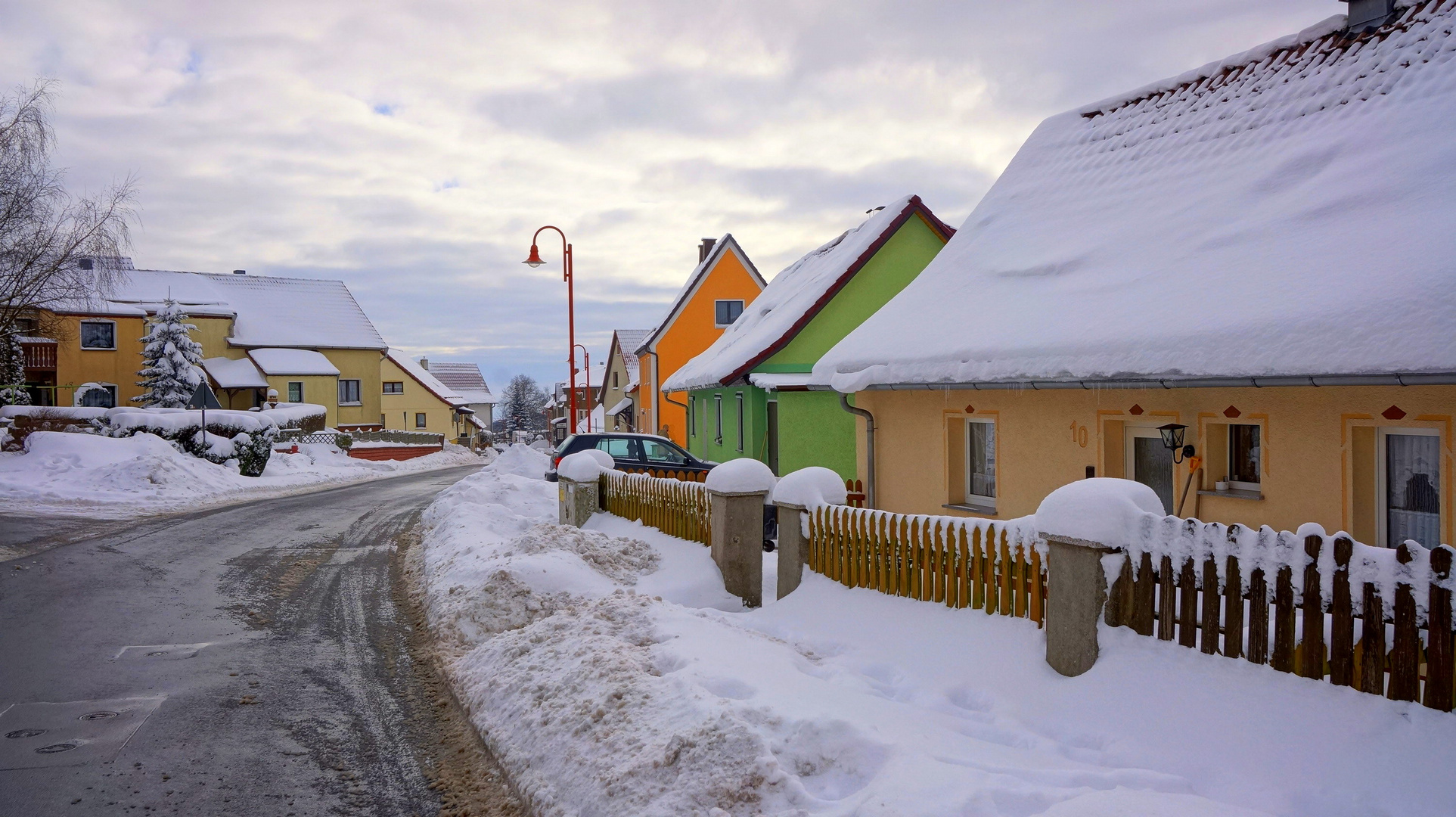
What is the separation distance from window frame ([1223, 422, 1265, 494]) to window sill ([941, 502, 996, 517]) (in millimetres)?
2919

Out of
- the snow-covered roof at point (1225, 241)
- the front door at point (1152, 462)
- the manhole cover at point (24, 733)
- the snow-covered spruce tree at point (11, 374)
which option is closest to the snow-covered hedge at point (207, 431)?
the snow-covered spruce tree at point (11, 374)

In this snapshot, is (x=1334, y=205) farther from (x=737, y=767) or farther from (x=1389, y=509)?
(x=737, y=767)

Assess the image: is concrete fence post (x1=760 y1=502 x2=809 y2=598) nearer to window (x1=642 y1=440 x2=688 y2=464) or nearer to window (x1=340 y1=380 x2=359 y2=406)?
window (x1=642 y1=440 x2=688 y2=464)

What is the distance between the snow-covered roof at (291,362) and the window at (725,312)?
25.0 m

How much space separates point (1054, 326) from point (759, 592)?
167 inches

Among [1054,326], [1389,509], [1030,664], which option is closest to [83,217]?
[1054,326]

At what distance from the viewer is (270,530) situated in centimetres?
1570

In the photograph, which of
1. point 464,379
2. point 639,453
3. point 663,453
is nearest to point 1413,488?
point 639,453

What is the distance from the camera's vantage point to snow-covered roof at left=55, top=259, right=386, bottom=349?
47312 millimetres

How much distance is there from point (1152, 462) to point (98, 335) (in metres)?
50.6

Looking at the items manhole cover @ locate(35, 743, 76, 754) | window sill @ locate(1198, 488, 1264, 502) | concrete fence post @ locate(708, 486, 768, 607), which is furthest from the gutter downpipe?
manhole cover @ locate(35, 743, 76, 754)

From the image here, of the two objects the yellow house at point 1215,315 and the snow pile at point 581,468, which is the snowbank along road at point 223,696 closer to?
the snow pile at point 581,468

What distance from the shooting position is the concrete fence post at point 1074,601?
5.71 metres

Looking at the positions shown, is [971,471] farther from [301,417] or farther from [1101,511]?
[301,417]
